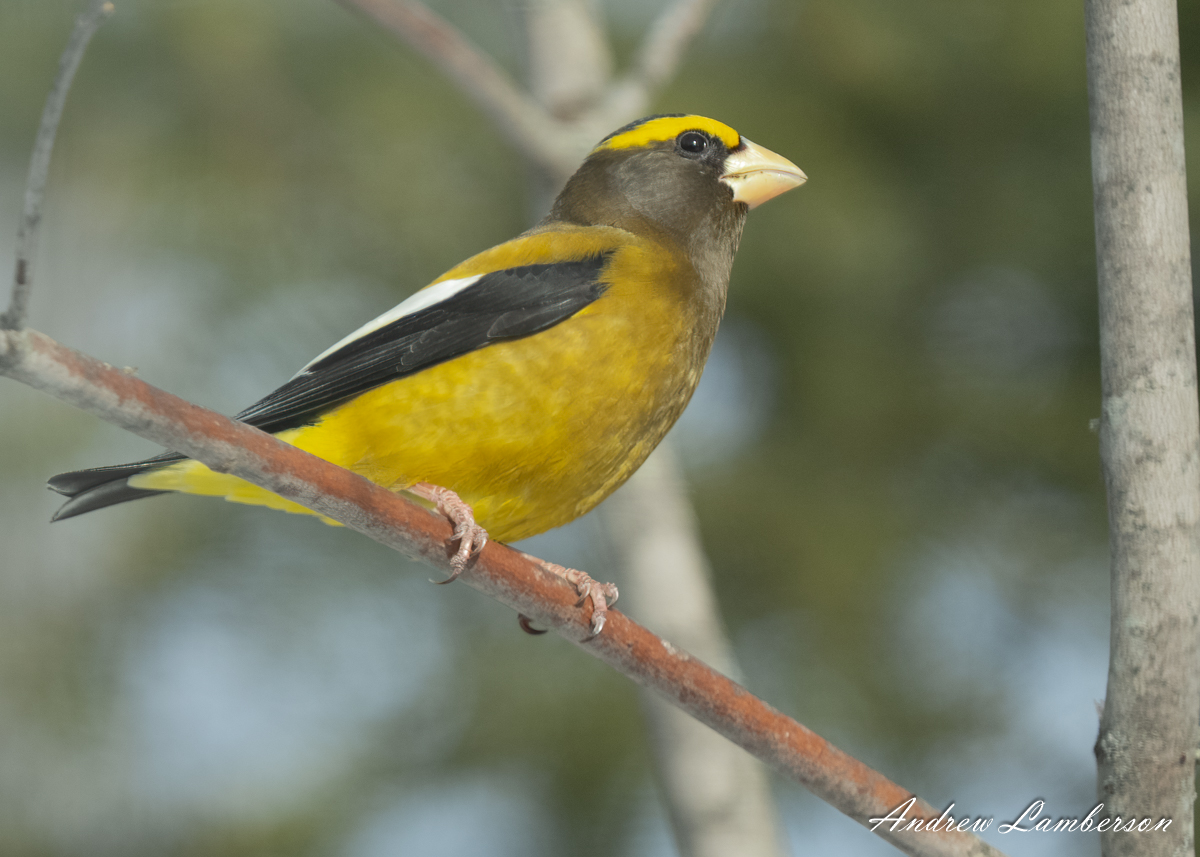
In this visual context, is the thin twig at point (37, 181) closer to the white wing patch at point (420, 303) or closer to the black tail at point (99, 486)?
the black tail at point (99, 486)

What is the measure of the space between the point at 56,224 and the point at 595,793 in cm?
331

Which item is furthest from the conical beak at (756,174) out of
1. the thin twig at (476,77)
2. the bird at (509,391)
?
the thin twig at (476,77)

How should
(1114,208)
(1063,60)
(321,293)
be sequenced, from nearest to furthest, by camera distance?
1. (1114,208)
2. (1063,60)
3. (321,293)

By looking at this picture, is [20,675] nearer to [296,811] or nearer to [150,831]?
[150,831]

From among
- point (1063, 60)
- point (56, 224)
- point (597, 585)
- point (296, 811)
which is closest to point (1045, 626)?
point (1063, 60)

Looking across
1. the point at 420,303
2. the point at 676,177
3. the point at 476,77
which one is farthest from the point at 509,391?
the point at 476,77

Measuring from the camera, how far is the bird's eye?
2.76 metres

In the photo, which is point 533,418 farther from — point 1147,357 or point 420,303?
point 1147,357

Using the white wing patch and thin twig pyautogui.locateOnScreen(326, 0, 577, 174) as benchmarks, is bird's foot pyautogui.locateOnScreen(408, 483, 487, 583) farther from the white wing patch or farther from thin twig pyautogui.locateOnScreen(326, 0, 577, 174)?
thin twig pyautogui.locateOnScreen(326, 0, 577, 174)

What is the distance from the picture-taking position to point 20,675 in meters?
4.24

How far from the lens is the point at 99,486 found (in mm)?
2123

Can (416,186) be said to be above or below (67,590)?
above

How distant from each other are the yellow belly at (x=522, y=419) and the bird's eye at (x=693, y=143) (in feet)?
2.18

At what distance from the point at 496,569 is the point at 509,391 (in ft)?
1.40
